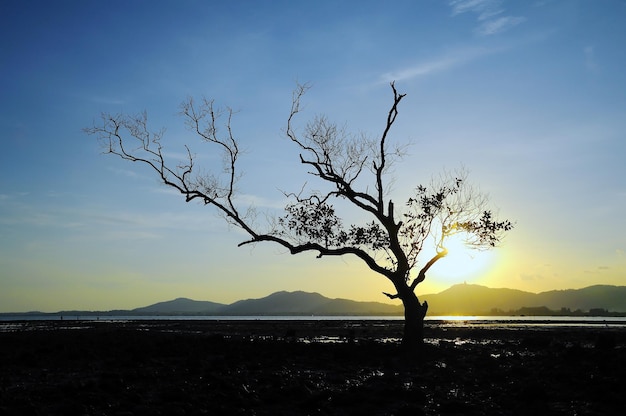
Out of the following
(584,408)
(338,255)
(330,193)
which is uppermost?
(330,193)

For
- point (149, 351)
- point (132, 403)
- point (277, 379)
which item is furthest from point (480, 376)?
point (149, 351)

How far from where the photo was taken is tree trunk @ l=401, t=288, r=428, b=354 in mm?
30719

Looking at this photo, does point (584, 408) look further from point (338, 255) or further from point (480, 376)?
point (338, 255)

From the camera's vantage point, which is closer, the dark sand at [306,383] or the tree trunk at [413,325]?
the dark sand at [306,383]

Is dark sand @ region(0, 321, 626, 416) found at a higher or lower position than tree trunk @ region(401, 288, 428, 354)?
lower

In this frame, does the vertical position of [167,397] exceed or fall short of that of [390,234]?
it falls short

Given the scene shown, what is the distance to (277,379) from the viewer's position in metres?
18.8

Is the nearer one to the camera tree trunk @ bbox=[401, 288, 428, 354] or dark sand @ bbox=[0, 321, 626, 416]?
dark sand @ bbox=[0, 321, 626, 416]

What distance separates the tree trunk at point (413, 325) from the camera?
101 feet

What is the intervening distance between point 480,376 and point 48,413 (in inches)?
577

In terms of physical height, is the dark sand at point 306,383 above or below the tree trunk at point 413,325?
below

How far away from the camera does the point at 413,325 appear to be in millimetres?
31031

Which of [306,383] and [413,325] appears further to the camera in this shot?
[413,325]

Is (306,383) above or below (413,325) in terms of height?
below
